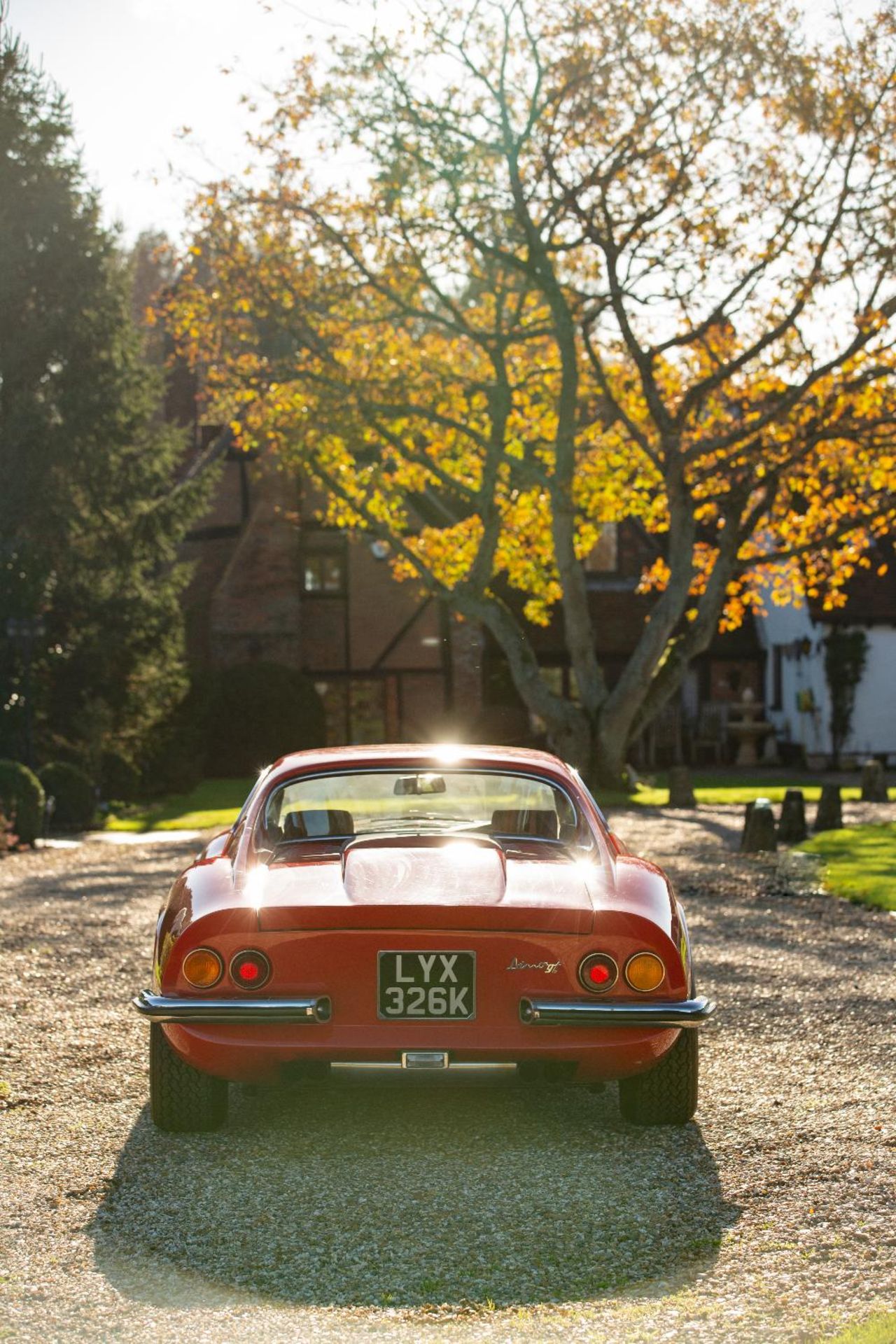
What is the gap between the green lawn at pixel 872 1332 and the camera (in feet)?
12.1

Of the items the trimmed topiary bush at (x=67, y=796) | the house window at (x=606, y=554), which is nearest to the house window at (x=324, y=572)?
the house window at (x=606, y=554)

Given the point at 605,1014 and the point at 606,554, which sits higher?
the point at 606,554

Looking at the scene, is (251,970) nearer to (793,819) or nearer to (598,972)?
(598,972)

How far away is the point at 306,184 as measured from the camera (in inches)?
942

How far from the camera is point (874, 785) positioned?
2573cm

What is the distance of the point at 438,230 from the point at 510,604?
57.5 ft

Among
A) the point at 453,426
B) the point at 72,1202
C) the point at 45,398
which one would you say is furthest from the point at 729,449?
the point at 72,1202

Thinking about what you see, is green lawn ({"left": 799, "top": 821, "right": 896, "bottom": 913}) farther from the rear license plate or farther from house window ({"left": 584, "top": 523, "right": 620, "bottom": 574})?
house window ({"left": 584, "top": 523, "right": 620, "bottom": 574})

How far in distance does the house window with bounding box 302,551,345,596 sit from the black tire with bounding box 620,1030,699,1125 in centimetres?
3351

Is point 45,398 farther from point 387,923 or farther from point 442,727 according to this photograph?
point 387,923

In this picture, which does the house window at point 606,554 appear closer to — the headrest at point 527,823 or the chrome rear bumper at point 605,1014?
the headrest at point 527,823

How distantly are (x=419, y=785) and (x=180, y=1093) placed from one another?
1587 mm

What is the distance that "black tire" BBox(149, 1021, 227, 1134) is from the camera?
5711 millimetres

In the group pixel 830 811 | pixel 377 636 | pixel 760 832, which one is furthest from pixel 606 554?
pixel 760 832
